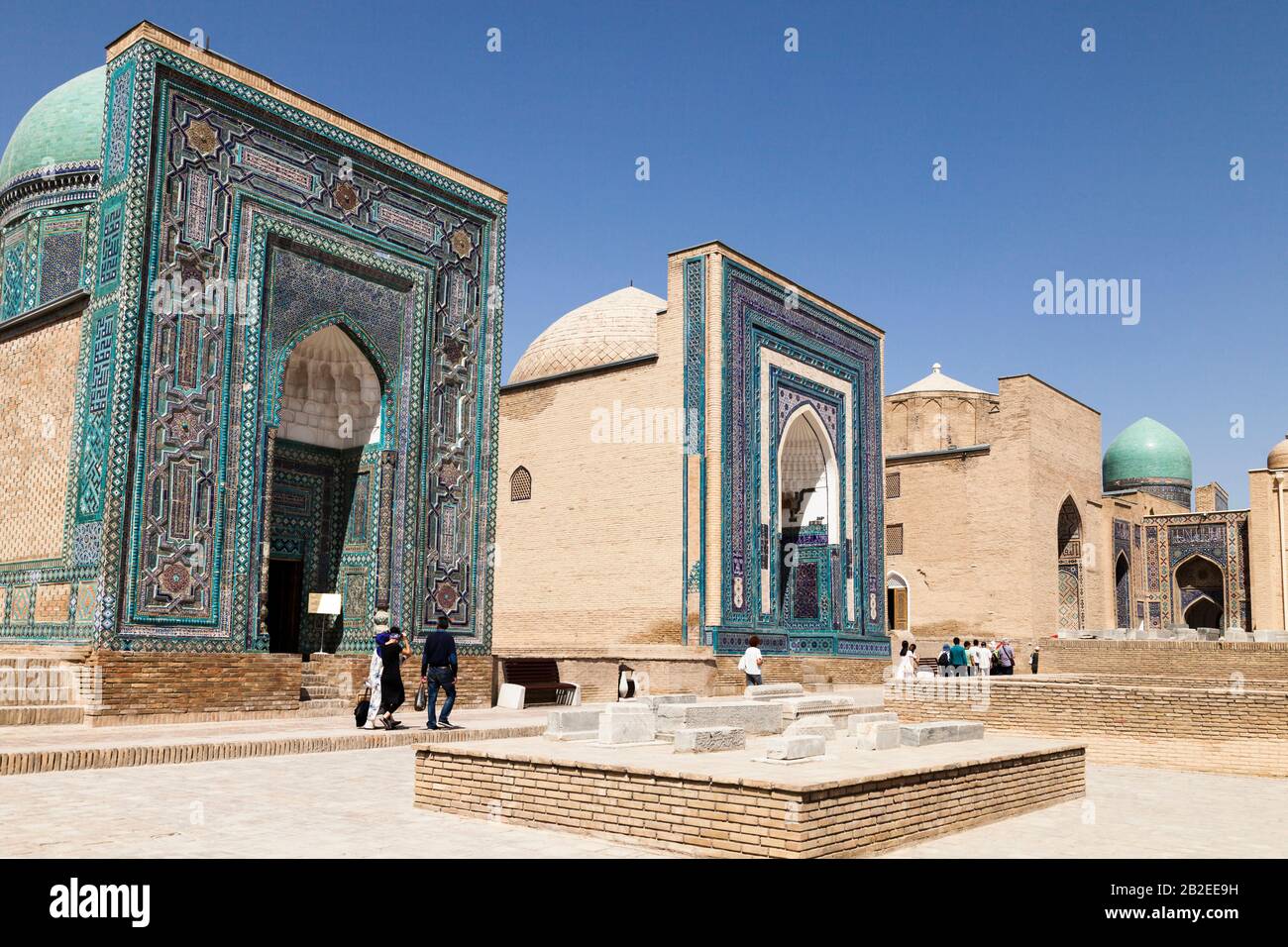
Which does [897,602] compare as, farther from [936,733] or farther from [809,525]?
[936,733]

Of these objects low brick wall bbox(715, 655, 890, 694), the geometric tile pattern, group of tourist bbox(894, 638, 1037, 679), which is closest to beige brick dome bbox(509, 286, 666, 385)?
low brick wall bbox(715, 655, 890, 694)

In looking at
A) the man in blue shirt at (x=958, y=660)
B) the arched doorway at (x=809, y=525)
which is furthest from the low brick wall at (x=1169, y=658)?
the arched doorway at (x=809, y=525)

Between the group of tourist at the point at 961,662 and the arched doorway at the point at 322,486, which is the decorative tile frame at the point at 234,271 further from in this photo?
the group of tourist at the point at 961,662

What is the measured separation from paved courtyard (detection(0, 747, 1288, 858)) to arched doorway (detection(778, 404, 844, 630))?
43.9 ft

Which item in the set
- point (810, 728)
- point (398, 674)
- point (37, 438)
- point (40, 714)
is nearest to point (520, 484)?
point (37, 438)

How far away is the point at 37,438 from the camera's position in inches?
485

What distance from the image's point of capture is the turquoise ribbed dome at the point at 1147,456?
4284cm

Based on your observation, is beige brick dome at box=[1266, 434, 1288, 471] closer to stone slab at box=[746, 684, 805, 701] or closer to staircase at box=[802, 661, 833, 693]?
staircase at box=[802, 661, 833, 693]

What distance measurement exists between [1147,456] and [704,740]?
41.3 meters
